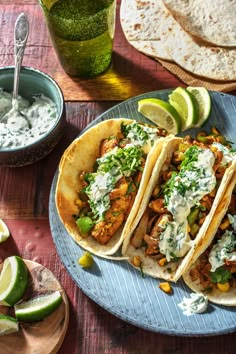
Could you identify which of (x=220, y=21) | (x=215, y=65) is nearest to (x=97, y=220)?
(x=215, y=65)

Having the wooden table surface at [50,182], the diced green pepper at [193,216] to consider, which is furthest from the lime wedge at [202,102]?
the diced green pepper at [193,216]

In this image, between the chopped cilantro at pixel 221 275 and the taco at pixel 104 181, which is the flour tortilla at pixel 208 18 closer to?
the taco at pixel 104 181

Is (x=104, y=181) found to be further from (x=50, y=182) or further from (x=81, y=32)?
(x=81, y=32)

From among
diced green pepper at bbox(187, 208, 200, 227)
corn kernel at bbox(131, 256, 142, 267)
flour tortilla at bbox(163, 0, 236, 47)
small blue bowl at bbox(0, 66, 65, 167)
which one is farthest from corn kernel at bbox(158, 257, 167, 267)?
flour tortilla at bbox(163, 0, 236, 47)

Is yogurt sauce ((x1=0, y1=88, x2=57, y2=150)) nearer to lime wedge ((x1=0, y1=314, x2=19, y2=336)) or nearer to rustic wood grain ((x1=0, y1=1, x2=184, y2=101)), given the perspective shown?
rustic wood grain ((x1=0, y1=1, x2=184, y2=101))

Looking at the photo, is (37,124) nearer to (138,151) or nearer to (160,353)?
(138,151)

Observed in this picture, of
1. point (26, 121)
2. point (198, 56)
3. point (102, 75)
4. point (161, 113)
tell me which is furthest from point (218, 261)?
point (102, 75)

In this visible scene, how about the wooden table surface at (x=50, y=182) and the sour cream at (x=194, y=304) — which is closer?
A: the sour cream at (x=194, y=304)
